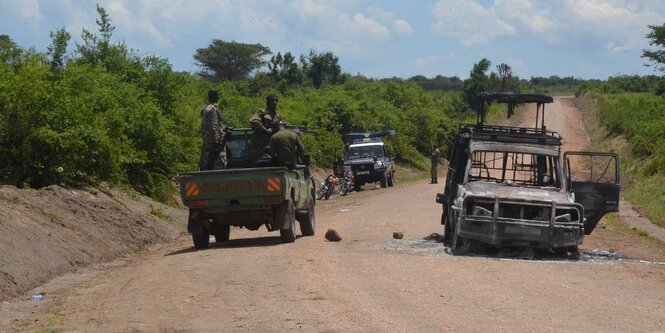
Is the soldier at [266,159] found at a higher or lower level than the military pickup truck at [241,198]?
higher

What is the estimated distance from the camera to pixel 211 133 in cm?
1914

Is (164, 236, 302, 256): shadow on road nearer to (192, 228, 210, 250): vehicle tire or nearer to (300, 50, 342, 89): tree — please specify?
(192, 228, 210, 250): vehicle tire

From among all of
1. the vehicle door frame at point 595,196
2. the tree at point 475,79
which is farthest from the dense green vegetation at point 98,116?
the tree at point 475,79

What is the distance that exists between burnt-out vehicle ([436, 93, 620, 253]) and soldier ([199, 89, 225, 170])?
4385 millimetres

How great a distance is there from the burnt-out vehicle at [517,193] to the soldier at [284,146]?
2969mm

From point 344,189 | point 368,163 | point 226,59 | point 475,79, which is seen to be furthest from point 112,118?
point 475,79

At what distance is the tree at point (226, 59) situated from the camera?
8600cm

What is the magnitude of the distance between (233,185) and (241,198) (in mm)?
290

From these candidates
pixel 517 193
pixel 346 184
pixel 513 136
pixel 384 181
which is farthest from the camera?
pixel 384 181

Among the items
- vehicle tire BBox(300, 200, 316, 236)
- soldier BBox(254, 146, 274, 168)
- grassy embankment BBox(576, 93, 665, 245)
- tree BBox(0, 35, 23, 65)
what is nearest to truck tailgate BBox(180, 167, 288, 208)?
soldier BBox(254, 146, 274, 168)

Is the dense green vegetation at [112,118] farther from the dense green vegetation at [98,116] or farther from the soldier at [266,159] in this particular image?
the soldier at [266,159]

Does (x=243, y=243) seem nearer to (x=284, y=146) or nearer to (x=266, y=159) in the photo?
(x=266, y=159)

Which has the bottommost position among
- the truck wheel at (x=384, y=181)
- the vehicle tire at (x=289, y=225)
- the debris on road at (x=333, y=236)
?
the truck wheel at (x=384, y=181)

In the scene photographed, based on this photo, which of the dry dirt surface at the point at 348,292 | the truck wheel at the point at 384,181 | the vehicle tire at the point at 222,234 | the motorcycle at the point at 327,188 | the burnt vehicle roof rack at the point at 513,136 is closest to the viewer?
the dry dirt surface at the point at 348,292
